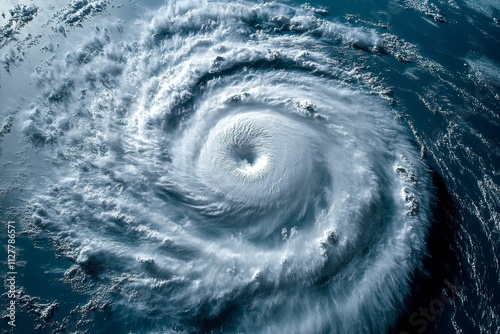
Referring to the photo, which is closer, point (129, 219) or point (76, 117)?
point (129, 219)

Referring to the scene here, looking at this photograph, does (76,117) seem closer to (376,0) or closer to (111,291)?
(111,291)

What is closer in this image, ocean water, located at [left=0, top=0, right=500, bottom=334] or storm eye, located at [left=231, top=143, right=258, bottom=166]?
ocean water, located at [left=0, top=0, right=500, bottom=334]

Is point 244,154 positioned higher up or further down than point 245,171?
higher up

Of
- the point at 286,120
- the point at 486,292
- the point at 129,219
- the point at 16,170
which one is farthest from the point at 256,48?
the point at 486,292

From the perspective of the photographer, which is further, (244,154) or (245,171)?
(244,154)

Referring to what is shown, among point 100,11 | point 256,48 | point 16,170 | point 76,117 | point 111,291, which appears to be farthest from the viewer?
point 100,11

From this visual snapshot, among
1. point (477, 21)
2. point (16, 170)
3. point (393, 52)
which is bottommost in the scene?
point (16, 170)

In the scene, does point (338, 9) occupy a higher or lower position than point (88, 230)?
higher

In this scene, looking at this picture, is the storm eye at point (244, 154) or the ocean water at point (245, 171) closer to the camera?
the ocean water at point (245, 171)
